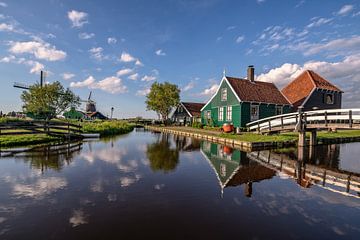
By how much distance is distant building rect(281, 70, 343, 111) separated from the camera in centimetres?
2993

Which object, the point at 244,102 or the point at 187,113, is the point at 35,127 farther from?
the point at 187,113

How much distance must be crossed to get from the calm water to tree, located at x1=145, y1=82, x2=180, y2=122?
41.8m

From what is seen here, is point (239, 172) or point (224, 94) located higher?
point (224, 94)

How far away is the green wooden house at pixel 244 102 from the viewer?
26922 mm

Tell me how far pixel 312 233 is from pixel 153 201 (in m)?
3.64

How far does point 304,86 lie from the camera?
3147 centimetres

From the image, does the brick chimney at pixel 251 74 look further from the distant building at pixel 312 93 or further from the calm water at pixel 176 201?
the calm water at pixel 176 201

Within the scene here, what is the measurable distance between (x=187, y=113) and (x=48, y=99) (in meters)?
25.4

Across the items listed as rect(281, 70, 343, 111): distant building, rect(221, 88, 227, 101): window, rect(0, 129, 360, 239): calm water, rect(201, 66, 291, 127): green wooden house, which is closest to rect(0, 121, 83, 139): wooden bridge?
rect(0, 129, 360, 239): calm water

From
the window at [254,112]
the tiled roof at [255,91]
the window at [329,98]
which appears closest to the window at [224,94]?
the tiled roof at [255,91]

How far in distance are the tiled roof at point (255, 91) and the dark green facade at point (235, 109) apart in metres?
0.53

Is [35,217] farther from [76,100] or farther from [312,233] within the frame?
[76,100]

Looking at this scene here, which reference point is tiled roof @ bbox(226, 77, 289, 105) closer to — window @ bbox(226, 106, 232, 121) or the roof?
the roof

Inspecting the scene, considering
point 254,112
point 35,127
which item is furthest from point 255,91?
point 35,127
